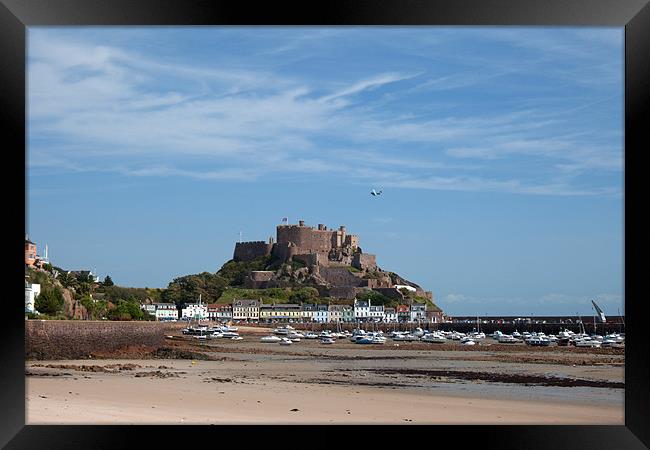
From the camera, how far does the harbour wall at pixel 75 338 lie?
15.0 meters

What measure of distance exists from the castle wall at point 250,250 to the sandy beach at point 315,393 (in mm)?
39918

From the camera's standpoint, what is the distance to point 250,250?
58781 mm

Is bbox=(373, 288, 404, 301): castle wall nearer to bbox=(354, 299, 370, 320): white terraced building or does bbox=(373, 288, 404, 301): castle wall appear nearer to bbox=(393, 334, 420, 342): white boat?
bbox=(354, 299, 370, 320): white terraced building

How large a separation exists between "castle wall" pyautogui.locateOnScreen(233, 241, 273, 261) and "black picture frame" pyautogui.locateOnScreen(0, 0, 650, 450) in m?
53.6

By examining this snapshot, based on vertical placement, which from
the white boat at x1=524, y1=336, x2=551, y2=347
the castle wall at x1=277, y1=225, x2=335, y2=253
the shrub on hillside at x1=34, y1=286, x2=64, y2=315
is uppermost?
the castle wall at x1=277, y1=225, x2=335, y2=253

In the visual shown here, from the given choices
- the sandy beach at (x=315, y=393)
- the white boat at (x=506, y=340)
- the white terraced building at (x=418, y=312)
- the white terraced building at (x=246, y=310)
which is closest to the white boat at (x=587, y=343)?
the white boat at (x=506, y=340)

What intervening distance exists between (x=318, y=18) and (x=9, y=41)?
1.47 meters

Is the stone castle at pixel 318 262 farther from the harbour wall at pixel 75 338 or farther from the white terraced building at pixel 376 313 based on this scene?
the harbour wall at pixel 75 338

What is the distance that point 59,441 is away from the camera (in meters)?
4.22

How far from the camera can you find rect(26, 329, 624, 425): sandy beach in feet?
24.4

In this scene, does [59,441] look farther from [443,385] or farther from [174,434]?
[443,385]

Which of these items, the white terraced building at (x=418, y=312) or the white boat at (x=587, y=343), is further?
the white terraced building at (x=418, y=312)

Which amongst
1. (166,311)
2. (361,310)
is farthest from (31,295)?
(361,310)

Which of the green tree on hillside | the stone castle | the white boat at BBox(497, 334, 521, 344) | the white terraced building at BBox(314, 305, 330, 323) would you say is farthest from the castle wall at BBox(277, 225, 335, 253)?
the white boat at BBox(497, 334, 521, 344)
